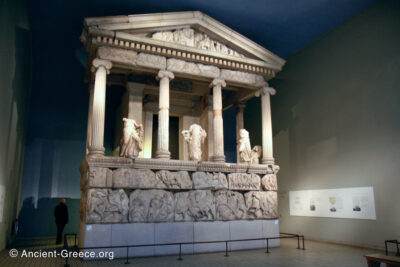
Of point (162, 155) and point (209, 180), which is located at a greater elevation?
point (162, 155)

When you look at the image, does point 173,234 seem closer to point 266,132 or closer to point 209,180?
point 209,180

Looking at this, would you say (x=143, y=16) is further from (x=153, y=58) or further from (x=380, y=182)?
(x=380, y=182)

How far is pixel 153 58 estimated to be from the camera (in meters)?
10.3

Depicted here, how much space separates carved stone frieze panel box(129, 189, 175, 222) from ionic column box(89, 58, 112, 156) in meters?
1.57

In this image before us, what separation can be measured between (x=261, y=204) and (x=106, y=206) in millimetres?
→ 4766

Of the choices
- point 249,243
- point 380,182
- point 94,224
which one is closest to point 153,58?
point 94,224

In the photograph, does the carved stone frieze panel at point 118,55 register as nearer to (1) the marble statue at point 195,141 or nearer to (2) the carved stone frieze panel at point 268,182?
(1) the marble statue at point 195,141

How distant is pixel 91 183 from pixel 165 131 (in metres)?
2.65

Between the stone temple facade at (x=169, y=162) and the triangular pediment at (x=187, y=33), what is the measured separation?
0.03 metres

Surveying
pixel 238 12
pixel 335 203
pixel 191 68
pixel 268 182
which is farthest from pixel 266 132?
pixel 238 12

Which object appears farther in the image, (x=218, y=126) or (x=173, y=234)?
(x=218, y=126)

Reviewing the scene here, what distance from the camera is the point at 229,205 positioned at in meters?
10.1

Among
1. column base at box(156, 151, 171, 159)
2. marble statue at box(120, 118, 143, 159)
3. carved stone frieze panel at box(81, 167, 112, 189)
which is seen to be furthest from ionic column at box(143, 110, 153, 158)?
A: carved stone frieze panel at box(81, 167, 112, 189)

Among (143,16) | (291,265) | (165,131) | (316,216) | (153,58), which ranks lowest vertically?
(291,265)
